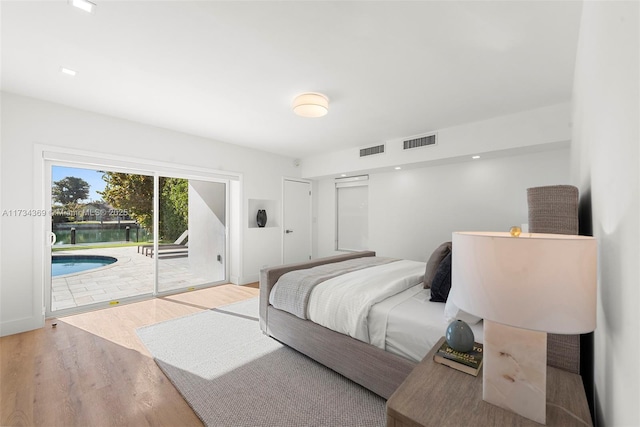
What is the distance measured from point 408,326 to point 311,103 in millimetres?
2237

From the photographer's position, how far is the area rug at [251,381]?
1.66m

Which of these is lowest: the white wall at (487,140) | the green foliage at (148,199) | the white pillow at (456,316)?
the white pillow at (456,316)

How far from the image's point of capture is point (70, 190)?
11.1ft

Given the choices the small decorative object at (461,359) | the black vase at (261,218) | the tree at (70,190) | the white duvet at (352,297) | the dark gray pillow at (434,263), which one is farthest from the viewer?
the black vase at (261,218)

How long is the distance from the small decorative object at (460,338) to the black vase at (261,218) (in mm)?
4292

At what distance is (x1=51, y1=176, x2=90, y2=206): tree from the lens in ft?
10.7

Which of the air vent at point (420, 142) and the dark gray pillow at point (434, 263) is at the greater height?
the air vent at point (420, 142)

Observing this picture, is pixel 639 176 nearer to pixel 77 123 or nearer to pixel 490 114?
pixel 490 114

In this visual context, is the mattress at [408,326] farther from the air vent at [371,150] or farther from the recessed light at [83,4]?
the air vent at [371,150]

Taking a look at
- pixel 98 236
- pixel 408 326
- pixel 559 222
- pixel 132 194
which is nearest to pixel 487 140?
pixel 559 222

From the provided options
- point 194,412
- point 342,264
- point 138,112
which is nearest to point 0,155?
point 138,112

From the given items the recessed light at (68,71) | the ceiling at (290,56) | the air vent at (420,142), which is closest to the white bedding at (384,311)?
the ceiling at (290,56)

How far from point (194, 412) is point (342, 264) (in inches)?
72.5

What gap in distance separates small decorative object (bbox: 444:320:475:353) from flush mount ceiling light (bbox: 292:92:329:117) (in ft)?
7.73
